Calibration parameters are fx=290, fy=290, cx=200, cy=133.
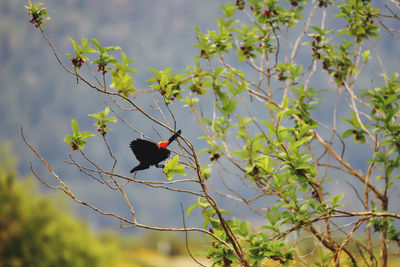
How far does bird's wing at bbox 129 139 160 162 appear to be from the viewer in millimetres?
1002

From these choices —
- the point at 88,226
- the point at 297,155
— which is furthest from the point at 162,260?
the point at 297,155

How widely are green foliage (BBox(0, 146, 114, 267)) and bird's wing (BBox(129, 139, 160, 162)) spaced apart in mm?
9033

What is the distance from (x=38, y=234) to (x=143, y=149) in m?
9.90

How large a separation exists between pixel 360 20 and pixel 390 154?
51.1 inches

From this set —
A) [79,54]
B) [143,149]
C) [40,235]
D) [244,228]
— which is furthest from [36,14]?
[40,235]

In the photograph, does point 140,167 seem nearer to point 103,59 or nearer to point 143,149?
point 143,149

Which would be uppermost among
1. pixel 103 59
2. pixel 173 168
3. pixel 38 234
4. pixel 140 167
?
pixel 38 234

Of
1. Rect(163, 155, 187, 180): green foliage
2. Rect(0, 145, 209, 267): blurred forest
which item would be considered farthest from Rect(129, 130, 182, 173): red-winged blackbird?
Rect(0, 145, 209, 267): blurred forest

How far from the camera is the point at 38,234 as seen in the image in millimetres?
9062

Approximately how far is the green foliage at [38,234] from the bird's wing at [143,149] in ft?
29.6

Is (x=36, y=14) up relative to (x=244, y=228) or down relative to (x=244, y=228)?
up

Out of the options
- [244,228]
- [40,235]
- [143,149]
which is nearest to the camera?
[143,149]

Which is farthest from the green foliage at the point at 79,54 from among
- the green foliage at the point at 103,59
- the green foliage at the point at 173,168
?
the green foliage at the point at 173,168

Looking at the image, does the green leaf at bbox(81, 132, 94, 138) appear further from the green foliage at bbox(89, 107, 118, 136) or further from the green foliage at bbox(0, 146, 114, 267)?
the green foliage at bbox(0, 146, 114, 267)
